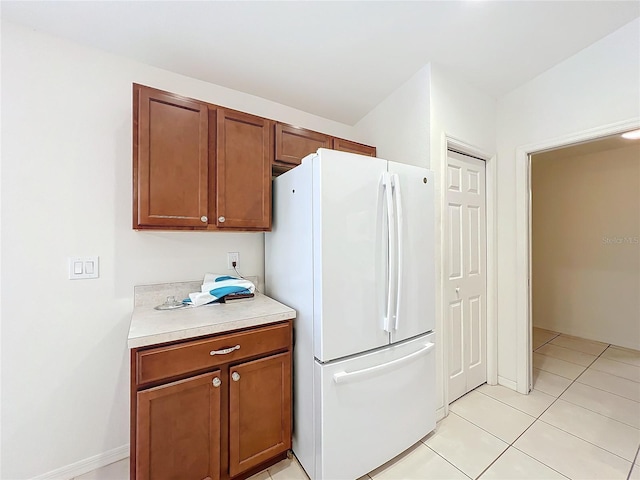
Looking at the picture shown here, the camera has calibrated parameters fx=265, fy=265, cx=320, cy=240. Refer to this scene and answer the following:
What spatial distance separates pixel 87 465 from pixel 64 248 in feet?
4.12

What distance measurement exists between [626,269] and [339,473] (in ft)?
13.4

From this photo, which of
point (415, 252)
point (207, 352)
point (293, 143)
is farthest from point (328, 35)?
point (207, 352)

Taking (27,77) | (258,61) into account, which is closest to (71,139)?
(27,77)

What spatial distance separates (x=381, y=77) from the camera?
6.64 ft

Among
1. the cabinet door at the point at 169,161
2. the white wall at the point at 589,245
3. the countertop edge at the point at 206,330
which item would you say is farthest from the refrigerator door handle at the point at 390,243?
the white wall at the point at 589,245

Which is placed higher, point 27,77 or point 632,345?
point 27,77

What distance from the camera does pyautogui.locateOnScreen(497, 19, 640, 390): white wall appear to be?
1772mm

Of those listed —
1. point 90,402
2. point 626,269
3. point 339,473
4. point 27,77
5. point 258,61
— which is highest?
point 258,61

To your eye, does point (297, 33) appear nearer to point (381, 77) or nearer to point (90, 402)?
point (381, 77)

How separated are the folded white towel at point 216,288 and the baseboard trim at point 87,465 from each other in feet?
3.28

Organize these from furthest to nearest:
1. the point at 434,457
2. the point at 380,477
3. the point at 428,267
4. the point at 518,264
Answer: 1. the point at 518,264
2. the point at 428,267
3. the point at 434,457
4. the point at 380,477

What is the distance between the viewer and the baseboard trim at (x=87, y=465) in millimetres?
1452

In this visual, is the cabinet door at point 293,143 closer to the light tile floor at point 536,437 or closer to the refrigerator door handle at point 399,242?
the refrigerator door handle at point 399,242

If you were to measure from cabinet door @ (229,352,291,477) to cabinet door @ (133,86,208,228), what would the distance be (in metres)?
0.89
